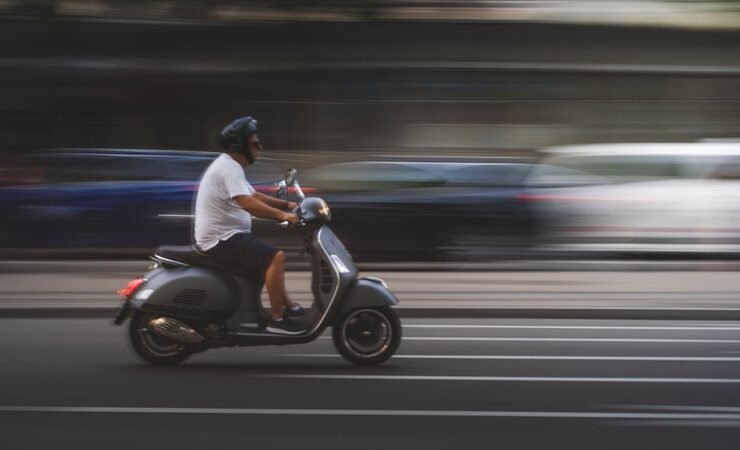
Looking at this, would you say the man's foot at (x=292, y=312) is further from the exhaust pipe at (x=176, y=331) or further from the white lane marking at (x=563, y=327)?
the white lane marking at (x=563, y=327)

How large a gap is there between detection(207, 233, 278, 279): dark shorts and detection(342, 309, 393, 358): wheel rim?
646 millimetres

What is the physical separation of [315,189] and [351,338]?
23.5 feet

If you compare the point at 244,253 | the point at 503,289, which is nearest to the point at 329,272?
the point at 244,253

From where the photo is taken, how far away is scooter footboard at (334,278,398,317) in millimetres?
7609

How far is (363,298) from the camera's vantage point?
7.61 metres

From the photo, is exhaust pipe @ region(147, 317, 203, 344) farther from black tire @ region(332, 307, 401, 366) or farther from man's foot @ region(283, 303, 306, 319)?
black tire @ region(332, 307, 401, 366)

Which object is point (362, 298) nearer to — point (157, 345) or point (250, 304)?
point (250, 304)

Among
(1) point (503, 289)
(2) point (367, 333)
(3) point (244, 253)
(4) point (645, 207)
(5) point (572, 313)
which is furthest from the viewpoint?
(4) point (645, 207)

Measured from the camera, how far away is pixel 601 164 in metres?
15.6

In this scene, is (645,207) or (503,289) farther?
(645,207)

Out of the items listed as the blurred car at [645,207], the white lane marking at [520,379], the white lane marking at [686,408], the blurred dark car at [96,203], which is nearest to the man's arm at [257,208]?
the white lane marking at [520,379]

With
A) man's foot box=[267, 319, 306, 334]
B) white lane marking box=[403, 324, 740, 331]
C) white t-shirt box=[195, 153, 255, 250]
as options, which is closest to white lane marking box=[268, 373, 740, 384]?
man's foot box=[267, 319, 306, 334]

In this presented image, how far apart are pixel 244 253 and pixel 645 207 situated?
28.7 ft

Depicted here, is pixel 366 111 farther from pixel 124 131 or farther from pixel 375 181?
pixel 375 181
